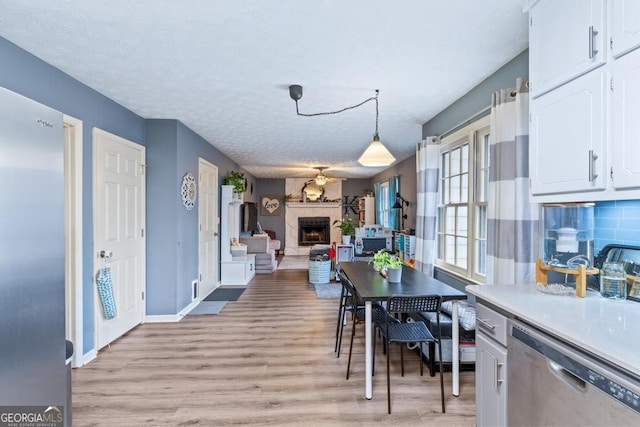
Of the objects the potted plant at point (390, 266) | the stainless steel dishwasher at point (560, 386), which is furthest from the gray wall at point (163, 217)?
the stainless steel dishwasher at point (560, 386)

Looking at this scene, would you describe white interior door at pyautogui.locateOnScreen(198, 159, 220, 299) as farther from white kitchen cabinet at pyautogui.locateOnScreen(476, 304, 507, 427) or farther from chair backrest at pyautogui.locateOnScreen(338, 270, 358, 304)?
white kitchen cabinet at pyautogui.locateOnScreen(476, 304, 507, 427)

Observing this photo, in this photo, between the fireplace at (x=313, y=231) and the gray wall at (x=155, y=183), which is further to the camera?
the fireplace at (x=313, y=231)

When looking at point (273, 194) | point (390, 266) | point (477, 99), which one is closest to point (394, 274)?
point (390, 266)

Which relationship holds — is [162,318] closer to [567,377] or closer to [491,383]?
[491,383]

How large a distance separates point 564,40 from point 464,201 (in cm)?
194

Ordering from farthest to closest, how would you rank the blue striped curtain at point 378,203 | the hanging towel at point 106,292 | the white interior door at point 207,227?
the blue striped curtain at point 378,203
the white interior door at point 207,227
the hanging towel at point 106,292

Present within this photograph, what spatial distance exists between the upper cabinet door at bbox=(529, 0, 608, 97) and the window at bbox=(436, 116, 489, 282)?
103 cm

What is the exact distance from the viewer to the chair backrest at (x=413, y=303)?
208cm

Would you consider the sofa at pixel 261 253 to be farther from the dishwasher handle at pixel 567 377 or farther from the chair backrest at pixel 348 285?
the dishwasher handle at pixel 567 377


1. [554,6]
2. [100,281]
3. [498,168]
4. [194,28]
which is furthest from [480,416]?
[100,281]

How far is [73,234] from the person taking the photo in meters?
2.66

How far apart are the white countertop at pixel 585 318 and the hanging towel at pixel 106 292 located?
3.18 m

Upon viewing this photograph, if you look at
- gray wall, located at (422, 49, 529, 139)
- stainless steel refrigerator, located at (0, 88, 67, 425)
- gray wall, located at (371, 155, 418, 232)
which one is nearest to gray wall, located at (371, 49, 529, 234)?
gray wall, located at (422, 49, 529, 139)

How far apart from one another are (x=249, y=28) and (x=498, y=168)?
193cm
